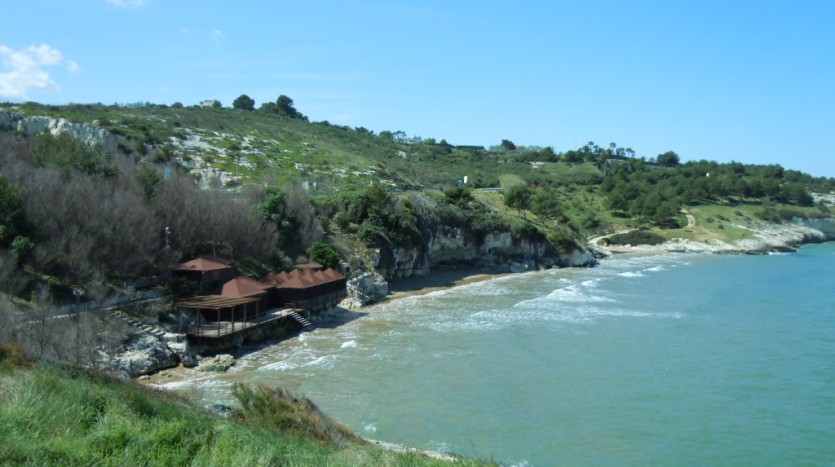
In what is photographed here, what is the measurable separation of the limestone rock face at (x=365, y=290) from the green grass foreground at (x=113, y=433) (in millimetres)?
27084

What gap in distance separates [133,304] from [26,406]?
1964cm

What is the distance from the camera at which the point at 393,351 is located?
94.9 ft

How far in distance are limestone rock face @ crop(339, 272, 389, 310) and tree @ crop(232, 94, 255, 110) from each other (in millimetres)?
89994

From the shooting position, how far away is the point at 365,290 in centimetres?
4166

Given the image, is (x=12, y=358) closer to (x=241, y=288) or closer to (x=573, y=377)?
(x=241, y=288)

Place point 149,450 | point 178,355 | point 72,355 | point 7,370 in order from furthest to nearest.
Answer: point 178,355 → point 72,355 → point 7,370 → point 149,450

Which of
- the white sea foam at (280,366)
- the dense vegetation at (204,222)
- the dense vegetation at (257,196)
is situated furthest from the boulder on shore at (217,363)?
the dense vegetation at (257,196)

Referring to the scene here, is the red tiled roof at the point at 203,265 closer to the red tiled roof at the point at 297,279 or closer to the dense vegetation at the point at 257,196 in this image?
the dense vegetation at the point at 257,196

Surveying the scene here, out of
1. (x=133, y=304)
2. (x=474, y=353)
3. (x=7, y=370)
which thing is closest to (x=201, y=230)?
(x=133, y=304)

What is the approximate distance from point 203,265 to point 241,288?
2473 millimetres

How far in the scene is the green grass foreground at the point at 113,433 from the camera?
8.73 m

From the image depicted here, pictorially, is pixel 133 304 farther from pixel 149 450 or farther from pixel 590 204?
pixel 590 204

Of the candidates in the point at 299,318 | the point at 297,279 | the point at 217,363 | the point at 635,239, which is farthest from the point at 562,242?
the point at 217,363

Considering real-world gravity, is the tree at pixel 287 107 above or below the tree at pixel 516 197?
above
